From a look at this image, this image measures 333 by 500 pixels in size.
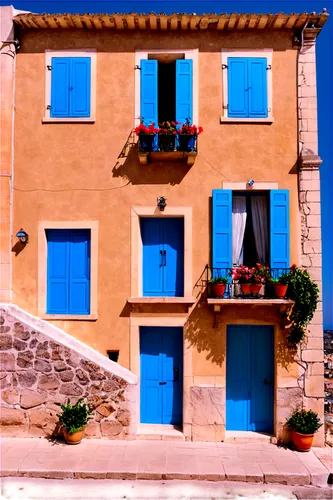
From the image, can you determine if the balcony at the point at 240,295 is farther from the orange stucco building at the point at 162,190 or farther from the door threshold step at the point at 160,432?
the door threshold step at the point at 160,432

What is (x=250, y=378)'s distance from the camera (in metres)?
9.18

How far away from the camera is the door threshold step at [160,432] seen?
8.75 metres

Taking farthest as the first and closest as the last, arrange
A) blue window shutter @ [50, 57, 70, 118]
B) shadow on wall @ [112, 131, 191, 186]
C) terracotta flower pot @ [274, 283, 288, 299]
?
blue window shutter @ [50, 57, 70, 118], shadow on wall @ [112, 131, 191, 186], terracotta flower pot @ [274, 283, 288, 299]

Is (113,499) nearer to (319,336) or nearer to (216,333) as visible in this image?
(216,333)

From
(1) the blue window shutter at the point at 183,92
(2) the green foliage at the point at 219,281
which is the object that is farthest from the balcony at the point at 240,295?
(1) the blue window shutter at the point at 183,92

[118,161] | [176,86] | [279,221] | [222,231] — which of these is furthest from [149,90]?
[279,221]

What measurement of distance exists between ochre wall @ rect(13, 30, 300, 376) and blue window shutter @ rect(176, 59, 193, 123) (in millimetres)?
311

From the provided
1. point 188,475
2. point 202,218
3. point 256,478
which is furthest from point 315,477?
point 202,218

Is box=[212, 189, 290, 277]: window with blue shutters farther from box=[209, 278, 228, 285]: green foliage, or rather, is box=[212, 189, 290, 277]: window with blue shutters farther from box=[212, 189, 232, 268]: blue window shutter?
box=[209, 278, 228, 285]: green foliage

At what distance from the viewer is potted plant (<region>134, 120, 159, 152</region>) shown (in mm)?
8766

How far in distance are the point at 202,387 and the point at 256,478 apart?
6.89 feet

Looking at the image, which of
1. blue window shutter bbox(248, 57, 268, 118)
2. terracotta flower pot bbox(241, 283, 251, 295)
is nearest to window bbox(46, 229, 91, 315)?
terracotta flower pot bbox(241, 283, 251, 295)

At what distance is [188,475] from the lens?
737 centimetres

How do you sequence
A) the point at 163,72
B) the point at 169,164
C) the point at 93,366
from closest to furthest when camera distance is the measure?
the point at 93,366
the point at 169,164
the point at 163,72
